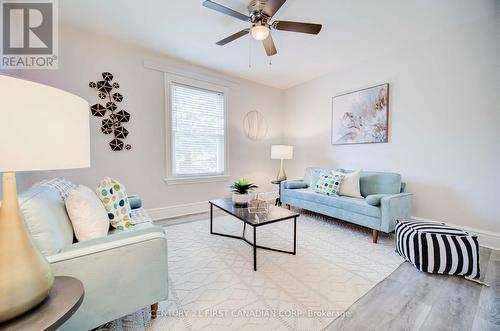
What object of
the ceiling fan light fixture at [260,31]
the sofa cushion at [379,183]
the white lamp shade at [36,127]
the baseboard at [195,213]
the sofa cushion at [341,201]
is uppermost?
the ceiling fan light fixture at [260,31]

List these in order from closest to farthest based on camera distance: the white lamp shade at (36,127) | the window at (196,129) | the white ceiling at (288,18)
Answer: the white lamp shade at (36,127)
the white ceiling at (288,18)
the window at (196,129)

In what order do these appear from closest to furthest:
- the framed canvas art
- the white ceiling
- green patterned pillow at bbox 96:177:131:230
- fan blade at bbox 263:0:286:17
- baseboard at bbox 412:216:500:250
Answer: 1. green patterned pillow at bbox 96:177:131:230
2. fan blade at bbox 263:0:286:17
3. the white ceiling
4. baseboard at bbox 412:216:500:250
5. the framed canvas art

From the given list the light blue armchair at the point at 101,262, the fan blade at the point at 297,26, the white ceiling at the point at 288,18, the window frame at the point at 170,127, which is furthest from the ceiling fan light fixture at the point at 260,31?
the light blue armchair at the point at 101,262

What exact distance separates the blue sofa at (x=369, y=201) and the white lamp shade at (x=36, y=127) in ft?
9.02

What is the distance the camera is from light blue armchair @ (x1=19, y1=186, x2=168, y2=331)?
0.99 m

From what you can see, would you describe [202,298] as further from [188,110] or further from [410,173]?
[410,173]

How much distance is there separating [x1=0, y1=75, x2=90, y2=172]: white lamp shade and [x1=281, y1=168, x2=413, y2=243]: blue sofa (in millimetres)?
2748

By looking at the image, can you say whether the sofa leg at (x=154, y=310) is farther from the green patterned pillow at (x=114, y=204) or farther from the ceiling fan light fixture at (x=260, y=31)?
the ceiling fan light fixture at (x=260, y=31)

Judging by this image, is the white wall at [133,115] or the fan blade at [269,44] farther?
the white wall at [133,115]

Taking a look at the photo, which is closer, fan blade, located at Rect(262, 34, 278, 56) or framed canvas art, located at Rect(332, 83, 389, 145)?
fan blade, located at Rect(262, 34, 278, 56)

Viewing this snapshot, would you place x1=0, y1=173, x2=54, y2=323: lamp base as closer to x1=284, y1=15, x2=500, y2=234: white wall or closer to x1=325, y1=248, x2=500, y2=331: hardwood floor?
x1=325, y1=248, x2=500, y2=331: hardwood floor

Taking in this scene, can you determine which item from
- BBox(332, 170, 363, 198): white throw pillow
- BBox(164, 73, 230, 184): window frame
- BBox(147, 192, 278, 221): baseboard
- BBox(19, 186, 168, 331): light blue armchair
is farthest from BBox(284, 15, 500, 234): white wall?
BBox(19, 186, 168, 331): light blue armchair

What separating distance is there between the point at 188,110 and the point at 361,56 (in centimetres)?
292

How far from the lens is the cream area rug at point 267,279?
133cm
